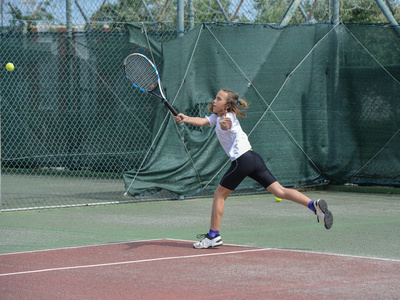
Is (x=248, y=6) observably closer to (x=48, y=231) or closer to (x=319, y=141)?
(x=319, y=141)

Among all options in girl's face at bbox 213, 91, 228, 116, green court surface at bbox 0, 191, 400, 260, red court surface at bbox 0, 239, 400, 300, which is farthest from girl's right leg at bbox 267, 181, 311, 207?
girl's face at bbox 213, 91, 228, 116

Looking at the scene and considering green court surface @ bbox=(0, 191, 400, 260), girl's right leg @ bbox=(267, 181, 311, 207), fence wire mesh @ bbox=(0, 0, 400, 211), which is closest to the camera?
girl's right leg @ bbox=(267, 181, 311, 207)

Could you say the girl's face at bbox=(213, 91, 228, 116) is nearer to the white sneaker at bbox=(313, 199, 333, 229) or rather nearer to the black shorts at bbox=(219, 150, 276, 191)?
the black shorts at bbox=(219, 150, 276, 191)

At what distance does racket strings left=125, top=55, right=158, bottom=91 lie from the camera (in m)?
7.42

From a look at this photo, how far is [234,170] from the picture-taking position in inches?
259

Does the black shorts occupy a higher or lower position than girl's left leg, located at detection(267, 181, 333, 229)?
higher

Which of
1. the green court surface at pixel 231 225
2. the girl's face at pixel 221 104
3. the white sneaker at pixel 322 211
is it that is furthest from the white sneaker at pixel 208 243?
the girl's face at pixel 221 104

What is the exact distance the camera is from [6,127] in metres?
13.9

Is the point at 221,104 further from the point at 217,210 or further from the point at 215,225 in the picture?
the point at 215,225

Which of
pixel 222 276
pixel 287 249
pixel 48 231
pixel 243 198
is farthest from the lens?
pixel 243 198

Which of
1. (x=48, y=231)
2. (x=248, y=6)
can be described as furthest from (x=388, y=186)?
(x=48, y=231)

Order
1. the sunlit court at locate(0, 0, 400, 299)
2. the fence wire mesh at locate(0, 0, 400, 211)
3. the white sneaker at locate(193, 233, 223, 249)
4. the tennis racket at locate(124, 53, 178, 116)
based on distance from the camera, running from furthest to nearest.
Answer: the fence wire mesh at locate(0, 0, 400, 211) → the tennis racket at locate(124, 53, 178, 116) → the white sneaker at locate(193, 233, 223, 249) → the sunlit court at locate(0, 0, 400, 299)

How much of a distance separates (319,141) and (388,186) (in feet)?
4.25

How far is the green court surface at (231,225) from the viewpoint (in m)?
6.79
